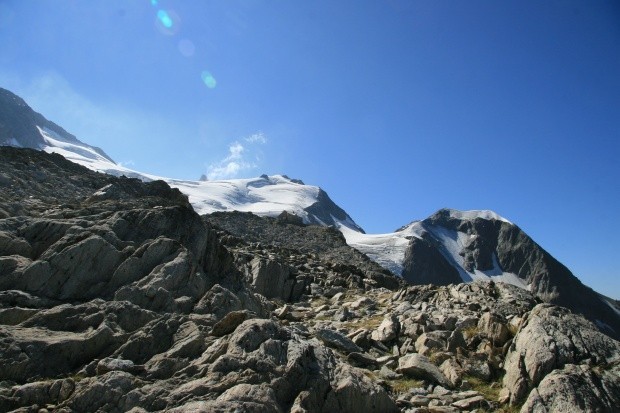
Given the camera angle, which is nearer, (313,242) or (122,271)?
(122,271)

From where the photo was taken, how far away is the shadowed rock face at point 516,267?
12900cm

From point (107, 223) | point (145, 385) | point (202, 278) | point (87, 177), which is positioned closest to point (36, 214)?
point (107, 223)

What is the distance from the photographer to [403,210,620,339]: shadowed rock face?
129m

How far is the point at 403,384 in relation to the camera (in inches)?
492

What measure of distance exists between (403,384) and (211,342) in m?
6.02

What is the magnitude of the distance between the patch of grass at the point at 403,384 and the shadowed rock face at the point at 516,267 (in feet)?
314

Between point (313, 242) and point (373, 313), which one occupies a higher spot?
point (313, 242)

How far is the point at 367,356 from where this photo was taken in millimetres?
14445

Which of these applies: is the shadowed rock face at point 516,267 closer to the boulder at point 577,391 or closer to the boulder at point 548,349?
the boulder at point 548,349

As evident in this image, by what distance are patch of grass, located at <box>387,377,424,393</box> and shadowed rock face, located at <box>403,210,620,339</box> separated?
9580 cm

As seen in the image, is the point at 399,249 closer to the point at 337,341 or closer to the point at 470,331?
the point at 470,331

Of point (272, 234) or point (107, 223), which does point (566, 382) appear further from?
point (272, 234)

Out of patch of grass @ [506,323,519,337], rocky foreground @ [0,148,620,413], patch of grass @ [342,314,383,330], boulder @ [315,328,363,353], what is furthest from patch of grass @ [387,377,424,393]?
patch of grass @ [342,314,383,330]

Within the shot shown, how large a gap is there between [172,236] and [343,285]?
18.5m
